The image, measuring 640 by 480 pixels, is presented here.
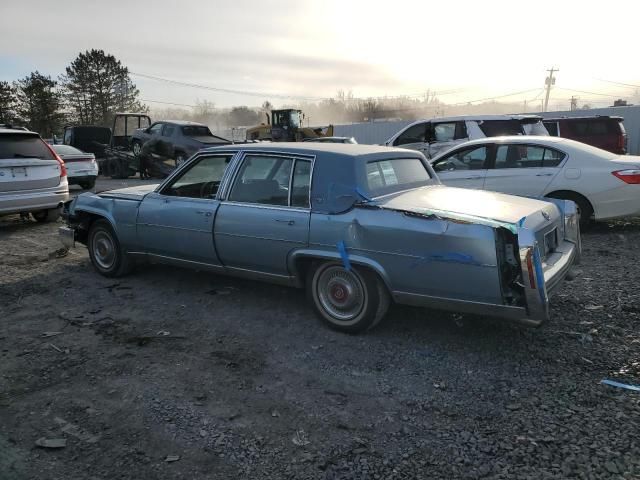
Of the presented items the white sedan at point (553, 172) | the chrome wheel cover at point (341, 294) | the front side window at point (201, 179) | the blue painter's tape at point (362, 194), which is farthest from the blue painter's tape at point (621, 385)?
the white sedan at point (553, 172)

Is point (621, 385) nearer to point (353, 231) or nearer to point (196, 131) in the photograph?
point (353, 231)

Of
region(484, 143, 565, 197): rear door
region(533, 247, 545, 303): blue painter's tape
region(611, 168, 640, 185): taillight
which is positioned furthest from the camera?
region(484, 143, 565, 197): rear door

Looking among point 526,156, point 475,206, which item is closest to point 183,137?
point 526,156

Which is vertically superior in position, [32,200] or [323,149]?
[323,149]

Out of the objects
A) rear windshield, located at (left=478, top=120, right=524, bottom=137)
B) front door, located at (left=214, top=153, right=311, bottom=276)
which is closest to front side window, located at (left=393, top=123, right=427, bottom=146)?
rear windshield, located at (left=478, top=120, right=524, bottom=137)

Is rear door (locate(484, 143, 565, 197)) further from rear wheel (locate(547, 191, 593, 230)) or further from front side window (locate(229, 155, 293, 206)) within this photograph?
front side window (locate(229, 155, 293, 206))

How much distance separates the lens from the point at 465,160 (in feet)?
26.9

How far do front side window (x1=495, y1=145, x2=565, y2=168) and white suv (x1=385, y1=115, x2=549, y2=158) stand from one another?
3.96 m

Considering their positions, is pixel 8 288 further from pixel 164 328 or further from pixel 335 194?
pixel 335 194

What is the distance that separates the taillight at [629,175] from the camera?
22.8ft

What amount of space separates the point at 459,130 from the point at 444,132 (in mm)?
455

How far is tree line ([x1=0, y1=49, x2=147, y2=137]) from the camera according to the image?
44625 mm

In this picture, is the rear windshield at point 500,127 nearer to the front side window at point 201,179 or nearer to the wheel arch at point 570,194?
the wheel arch at point 570,194

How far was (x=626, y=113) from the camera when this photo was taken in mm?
24812
